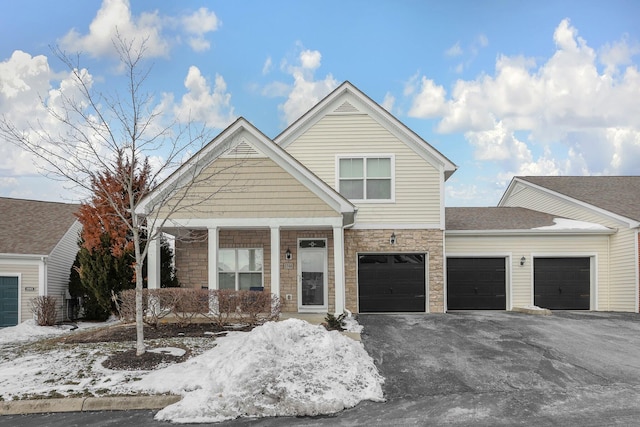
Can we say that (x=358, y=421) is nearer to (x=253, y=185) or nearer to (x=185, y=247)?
(x=253, y=185)

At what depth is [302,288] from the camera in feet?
58.2

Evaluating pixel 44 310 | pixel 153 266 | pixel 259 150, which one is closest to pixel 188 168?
pixel 259 150

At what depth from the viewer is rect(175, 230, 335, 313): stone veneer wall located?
17.6 m

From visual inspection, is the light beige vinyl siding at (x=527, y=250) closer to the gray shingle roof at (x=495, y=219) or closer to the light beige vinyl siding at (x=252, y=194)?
the gray shingle roof at (x=495, y=219)

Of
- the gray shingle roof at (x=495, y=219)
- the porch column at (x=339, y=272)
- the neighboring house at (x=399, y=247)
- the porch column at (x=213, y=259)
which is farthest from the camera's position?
the gray shingle roof at (x=495, y=219)

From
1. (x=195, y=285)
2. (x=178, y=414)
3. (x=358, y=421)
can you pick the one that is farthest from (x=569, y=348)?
(x=195, y=285)

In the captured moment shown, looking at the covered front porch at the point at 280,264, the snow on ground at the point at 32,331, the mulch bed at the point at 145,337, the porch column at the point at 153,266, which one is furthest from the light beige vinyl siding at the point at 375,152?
the snow on ground at the point at 32,331

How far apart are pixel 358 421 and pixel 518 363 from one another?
4106mm

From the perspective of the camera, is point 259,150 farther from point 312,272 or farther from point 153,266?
point 312,272

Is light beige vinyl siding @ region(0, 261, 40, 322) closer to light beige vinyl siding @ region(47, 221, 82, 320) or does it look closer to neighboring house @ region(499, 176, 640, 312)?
light beige vinyl siding @ region(47, 221, 82, 320)

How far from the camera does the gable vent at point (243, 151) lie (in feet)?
48.6

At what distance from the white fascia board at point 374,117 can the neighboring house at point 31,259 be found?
960cm

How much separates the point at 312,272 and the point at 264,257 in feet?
5.27

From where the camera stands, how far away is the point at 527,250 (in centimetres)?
1905
